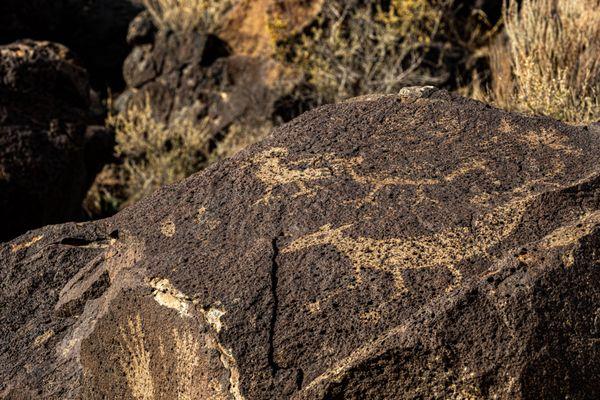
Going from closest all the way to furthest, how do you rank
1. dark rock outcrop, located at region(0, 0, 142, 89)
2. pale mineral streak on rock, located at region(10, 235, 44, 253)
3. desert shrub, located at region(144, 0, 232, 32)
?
pale mineral streak on rock, located at region(10, 235, 44, 253) < desert shrub, located at region(144, 0, 232, 32) < dark rock outcrop, located at region(0, 0, 142, 89)

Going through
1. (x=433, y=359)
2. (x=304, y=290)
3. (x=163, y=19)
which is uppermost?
(x=304, y=290)

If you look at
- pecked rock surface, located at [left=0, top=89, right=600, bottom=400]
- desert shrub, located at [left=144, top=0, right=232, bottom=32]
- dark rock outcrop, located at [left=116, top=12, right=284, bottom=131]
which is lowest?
dark rock outcrop, located at [left=116, top=12, right=284, bottom=131]

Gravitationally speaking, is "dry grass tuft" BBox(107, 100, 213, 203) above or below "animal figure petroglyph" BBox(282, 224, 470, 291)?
below

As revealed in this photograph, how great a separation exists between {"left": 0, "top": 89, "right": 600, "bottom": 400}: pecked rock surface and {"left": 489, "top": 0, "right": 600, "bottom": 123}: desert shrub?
1512 mm

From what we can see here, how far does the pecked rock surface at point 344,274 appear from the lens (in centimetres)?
211

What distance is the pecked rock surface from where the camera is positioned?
6.91ft

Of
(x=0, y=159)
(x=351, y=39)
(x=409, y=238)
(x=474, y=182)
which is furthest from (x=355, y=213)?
(x=351, y=39)

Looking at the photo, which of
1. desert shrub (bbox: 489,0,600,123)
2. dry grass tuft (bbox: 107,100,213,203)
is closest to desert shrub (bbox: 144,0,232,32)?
dry grass tuft (bbox: 107,100,213,203)

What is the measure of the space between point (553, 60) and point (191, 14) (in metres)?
2.93

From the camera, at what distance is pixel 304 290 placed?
7.33ft

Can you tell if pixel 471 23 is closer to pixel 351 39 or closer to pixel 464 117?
pixel 351 39

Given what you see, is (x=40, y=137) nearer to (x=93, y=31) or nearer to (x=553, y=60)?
(x=553, y=60)

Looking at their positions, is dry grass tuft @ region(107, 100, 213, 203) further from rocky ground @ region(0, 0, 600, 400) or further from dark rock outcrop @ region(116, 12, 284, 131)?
rocky ground @ region(0, 0, 600, 400)

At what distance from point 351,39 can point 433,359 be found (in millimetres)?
4568
